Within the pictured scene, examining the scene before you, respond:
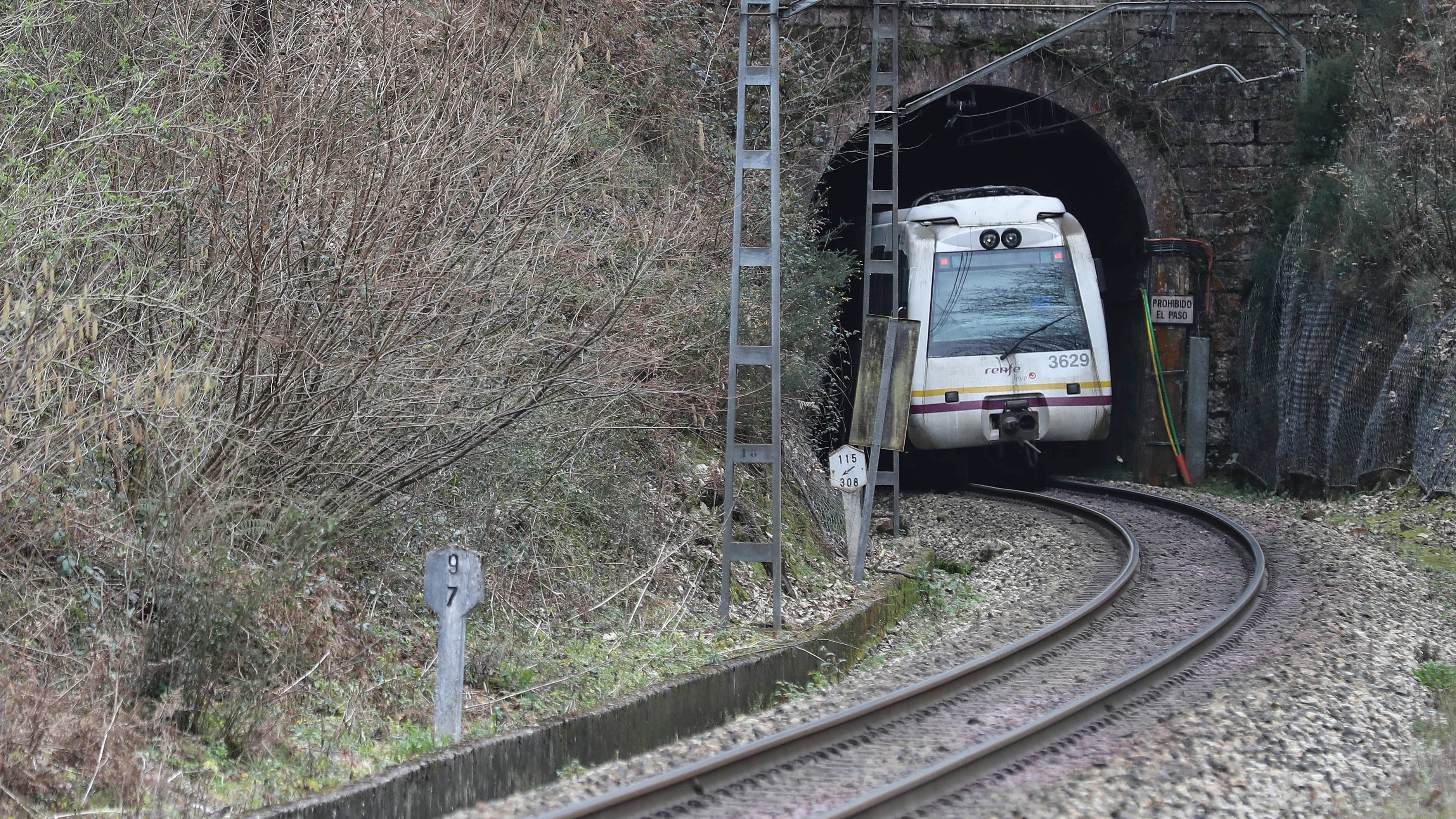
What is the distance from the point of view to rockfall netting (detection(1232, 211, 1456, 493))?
13242mm

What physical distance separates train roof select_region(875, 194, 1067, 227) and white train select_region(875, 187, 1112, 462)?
1cm

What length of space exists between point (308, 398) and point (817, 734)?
308 centimetres

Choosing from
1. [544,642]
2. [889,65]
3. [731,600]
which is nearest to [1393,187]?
[889,65]

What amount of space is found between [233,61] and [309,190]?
1934mm

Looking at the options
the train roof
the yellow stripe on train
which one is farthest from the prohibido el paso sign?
the yellow stripe on train

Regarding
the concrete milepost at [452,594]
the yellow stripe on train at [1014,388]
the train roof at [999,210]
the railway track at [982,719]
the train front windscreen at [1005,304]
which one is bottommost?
the railway track at [982,719]

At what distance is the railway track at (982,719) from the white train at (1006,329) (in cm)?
373

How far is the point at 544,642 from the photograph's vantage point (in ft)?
24.2

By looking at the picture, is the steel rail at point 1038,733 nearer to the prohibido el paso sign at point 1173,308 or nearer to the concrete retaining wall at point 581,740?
the concrete retaining wall at point 581,740

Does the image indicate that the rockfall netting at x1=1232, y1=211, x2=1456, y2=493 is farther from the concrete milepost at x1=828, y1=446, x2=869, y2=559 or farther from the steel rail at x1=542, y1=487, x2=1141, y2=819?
the concrete milepost at x1=828, y1=446, x2=869, y2=559

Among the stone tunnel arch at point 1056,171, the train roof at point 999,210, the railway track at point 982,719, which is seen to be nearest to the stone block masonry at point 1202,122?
the stone tunnel arch at point 1056,171

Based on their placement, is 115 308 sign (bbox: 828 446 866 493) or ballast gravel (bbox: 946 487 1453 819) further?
115 308 sign (bbox: 828 446 866 493)

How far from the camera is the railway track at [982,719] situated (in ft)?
17.5

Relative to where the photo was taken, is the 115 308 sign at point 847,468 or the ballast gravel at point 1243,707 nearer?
the ballast gravel at point 1243,707
